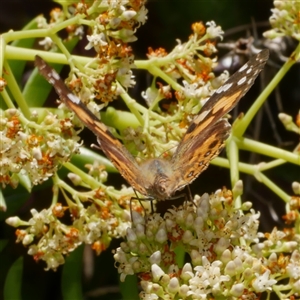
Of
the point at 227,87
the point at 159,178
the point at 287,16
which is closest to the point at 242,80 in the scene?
the point at 227,87

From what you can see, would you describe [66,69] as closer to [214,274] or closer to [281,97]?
[281,97]

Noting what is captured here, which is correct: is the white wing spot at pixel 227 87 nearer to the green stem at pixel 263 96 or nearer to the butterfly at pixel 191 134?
the butterfly at pixel 191 134

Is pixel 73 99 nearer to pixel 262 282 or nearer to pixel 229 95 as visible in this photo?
pixel 229 95

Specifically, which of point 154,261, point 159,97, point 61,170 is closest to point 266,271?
point 154,261

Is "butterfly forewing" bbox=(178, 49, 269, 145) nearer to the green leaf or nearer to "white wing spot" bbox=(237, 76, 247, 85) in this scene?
"white wing spot" bbox=(237, 76, 247, 85)

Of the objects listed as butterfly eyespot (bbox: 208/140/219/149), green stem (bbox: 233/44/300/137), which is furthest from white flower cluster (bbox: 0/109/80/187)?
green stem (bbox: 233/44/300/137)

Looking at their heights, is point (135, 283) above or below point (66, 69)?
below
